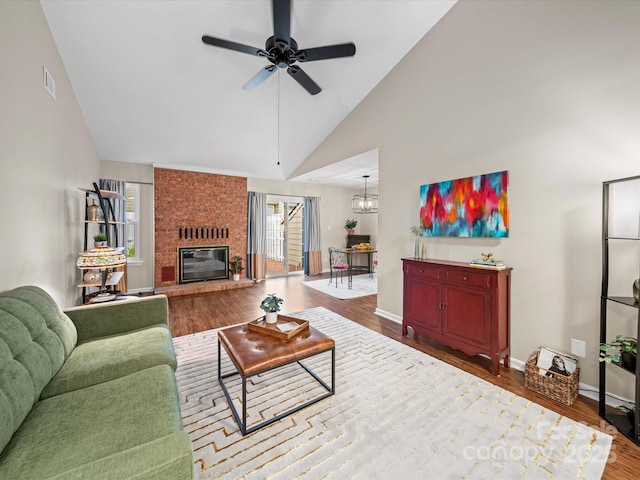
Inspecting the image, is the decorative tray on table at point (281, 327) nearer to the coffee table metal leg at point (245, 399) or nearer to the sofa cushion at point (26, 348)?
the coffee table metal leg at point (245, 399)

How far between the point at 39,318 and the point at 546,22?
4401 millimetres

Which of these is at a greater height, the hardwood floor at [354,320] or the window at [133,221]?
the window at [133,221]

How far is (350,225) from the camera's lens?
801 centimetres

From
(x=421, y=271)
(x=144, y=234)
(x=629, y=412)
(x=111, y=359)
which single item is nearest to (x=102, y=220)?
(x=144, y=234)

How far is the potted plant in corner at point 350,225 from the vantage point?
8016 millimetres

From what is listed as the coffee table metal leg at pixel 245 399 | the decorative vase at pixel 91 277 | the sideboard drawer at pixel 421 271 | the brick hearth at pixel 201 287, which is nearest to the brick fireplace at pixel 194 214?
the brick hearth at pixel 201 287

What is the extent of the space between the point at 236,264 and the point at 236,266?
0.16 feet

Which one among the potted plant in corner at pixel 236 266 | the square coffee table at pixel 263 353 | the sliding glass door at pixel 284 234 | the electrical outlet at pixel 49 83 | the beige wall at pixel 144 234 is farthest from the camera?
the sliding glass door at pixel 284 234

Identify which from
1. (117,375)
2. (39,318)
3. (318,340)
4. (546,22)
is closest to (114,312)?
(39,318)

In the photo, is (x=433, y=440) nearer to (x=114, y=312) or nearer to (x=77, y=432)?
(x=77, y=432)

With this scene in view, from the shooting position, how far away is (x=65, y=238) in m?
3.04

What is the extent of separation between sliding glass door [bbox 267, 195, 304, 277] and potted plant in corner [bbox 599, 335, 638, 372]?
6.27m

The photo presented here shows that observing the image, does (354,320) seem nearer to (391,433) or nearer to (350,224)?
(391,433)

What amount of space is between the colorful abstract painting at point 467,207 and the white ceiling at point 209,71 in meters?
1.49
